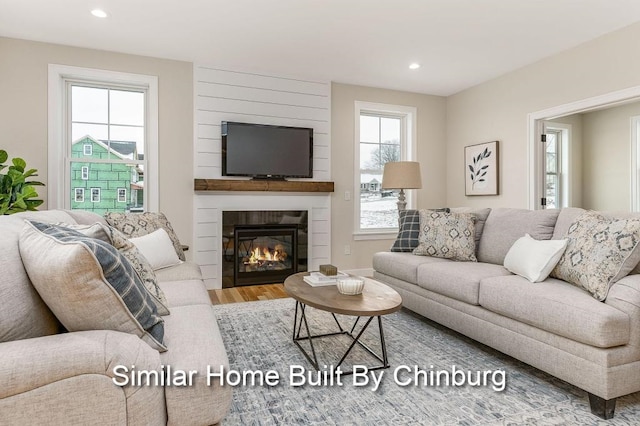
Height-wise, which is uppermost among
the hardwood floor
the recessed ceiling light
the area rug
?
the recessed ceiling light

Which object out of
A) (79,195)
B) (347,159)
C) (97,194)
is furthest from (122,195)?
(347,159)

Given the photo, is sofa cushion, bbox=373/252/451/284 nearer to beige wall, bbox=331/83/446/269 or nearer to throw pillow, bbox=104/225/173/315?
beige wall, bbox=331/83/446/269

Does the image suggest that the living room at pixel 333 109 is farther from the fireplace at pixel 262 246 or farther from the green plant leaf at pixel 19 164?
the green plant leaf at pixel 19 164

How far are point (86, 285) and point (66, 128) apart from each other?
3577 mm

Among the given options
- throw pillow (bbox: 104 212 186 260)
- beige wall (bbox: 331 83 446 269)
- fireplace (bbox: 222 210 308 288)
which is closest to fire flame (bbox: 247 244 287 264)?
fireplace (bbox: 222 210 308 288)

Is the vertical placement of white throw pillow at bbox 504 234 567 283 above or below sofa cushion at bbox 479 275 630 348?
above

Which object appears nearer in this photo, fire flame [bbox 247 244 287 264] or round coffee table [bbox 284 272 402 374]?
round coffee table [bbox 284 272 402 374]

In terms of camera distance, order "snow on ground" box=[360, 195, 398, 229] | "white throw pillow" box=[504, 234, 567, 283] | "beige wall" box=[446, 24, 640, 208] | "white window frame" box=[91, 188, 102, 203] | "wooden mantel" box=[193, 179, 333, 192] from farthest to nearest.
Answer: "snow on ground" box=[360, 195, 398, 229], "wooden mantel" box=[193, 179, 333, 192], "white window frame" box=[91, 188, 102, 203], "beige wall" box=[446, 24, 640, 208], "white throw pillow" box=[504, 234, 567, 283]

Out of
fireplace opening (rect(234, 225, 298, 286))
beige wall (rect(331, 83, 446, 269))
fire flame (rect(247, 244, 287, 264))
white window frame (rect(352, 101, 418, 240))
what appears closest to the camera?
fireplace opening (rect(234, 225, 298, 286))

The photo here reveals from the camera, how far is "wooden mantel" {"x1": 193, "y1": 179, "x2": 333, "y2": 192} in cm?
408

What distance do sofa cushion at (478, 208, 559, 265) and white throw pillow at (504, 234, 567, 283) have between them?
1.03 feet

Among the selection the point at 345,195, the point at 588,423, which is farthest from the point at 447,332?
the point at 345,195

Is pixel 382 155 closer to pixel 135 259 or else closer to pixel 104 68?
pixel 104 68

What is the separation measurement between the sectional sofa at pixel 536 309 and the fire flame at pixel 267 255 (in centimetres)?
175
